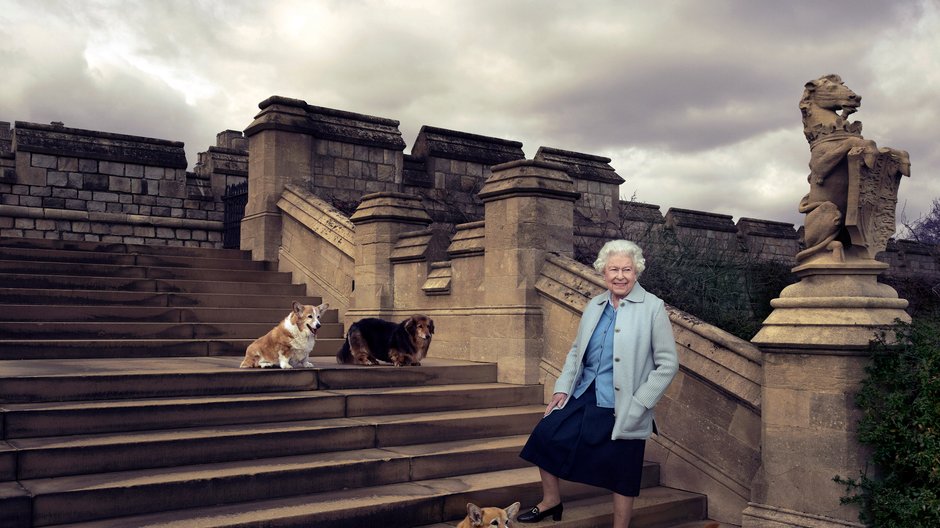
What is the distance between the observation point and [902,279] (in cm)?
1806

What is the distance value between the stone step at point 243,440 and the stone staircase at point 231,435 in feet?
0.03

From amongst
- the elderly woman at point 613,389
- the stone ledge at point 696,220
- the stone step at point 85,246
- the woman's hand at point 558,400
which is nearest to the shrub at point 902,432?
the elderly woman at point 613,389

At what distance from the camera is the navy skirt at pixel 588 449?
468cm

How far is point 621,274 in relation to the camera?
4812 mm

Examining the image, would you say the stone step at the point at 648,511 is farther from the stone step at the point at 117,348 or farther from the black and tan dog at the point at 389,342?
the stone step at the point at 117,348

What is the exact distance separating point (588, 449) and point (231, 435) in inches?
106

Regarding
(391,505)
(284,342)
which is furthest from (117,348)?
(391,505)

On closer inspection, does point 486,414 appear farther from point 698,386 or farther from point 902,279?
point 902,279

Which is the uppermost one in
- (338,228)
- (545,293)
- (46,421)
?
(338,228)

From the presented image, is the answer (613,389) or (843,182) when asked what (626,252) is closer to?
(613,389)

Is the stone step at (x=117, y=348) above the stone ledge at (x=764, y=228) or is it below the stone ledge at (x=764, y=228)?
below

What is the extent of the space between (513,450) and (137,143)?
38.2 feet

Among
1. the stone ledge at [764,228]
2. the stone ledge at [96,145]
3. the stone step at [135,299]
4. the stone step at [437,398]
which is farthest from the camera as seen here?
the stone ledge at [764,228]

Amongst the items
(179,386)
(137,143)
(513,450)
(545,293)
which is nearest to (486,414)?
(513,450)
